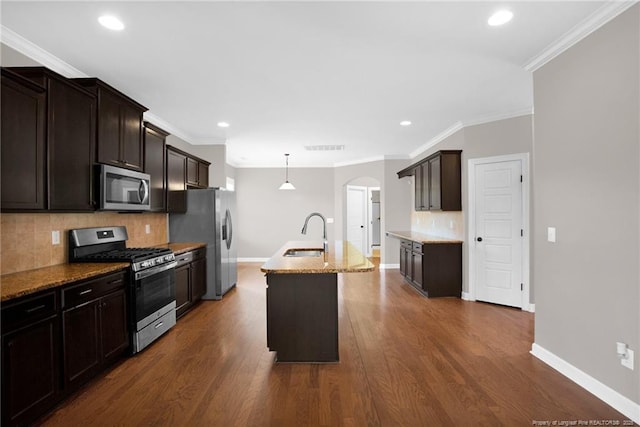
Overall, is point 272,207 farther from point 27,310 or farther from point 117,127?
point 27,310

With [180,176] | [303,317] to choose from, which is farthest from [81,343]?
[180,176]

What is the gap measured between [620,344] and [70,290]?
3851 millimetres

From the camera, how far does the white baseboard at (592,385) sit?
2086mm

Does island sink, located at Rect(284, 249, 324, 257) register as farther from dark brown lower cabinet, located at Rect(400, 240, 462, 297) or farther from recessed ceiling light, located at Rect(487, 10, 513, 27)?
recessed ceiling light, located at Rect(487, 10, 513, 27)

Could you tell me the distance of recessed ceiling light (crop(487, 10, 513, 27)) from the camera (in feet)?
7.47

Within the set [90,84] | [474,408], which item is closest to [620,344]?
[474,408]

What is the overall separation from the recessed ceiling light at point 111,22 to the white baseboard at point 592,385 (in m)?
4.38

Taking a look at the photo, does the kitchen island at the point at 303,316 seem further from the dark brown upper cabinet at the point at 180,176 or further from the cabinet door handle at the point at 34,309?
the dark brown upper cabinet at the point at 180,176

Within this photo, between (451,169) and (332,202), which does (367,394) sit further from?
(332,202)

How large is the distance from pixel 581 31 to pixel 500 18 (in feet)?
2.26

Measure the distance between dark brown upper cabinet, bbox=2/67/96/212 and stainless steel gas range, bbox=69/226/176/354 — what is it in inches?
20.0

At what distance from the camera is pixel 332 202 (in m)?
8.91

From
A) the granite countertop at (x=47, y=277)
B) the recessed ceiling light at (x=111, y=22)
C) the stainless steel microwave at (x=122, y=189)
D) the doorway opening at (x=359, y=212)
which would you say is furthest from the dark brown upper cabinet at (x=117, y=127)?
the doorway opening at (x=359, y=212)

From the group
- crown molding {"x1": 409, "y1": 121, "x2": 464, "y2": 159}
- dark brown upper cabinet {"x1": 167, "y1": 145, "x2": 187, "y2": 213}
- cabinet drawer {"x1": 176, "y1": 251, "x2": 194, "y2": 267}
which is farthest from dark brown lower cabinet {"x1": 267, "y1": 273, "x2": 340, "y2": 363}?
crown molding {"x1": 409, "y1": 121, "x2": 464, "y2": 159}
